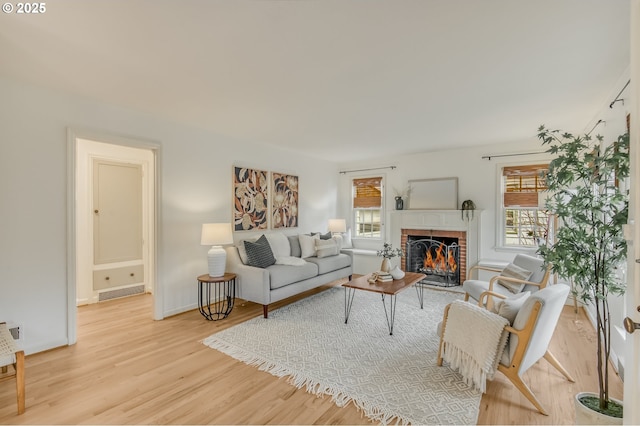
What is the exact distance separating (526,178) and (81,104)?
6053 mm

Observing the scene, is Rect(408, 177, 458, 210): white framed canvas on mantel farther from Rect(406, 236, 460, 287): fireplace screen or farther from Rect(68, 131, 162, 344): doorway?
Rect(68, 131, 162, 344): doorway

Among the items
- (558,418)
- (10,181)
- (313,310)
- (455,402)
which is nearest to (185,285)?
(313,310)

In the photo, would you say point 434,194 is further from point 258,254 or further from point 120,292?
point 120,292

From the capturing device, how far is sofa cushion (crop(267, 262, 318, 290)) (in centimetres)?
386

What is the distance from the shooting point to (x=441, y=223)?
548cm

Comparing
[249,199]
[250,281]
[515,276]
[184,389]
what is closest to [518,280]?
[515,276]

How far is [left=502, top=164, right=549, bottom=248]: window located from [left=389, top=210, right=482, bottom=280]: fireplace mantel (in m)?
0.46

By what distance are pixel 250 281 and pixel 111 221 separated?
2.61m

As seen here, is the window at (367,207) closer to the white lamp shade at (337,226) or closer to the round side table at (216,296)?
the white lamp shade at (337,226)

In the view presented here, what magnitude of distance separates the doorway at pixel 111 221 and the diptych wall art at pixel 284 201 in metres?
1.88

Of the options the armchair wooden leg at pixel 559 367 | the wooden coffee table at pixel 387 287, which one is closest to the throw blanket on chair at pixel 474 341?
the armchair wooden leg at pixel 559 367

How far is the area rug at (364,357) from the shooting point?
2.12m

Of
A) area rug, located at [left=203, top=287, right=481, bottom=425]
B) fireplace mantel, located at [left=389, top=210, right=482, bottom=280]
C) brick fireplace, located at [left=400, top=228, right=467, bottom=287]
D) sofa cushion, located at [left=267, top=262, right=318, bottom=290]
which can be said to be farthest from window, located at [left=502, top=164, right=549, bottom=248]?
sofa cushion, located at [left=267, top=262, right=318, bottom=290]

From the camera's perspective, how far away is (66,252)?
9.83 feet
